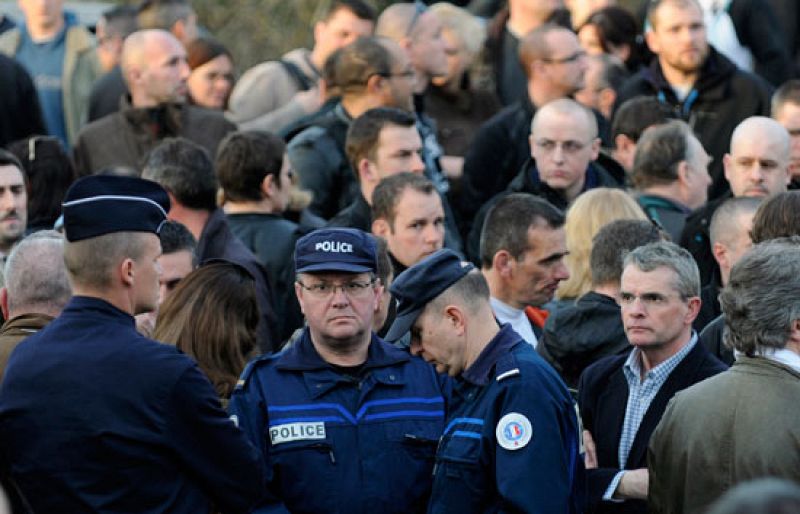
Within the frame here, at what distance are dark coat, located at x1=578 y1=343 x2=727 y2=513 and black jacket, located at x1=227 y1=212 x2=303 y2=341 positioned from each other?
7.72ft

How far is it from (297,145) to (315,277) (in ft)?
13.6

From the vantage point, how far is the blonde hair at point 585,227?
7949mm

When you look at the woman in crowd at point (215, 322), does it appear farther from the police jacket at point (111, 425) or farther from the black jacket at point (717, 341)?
the black jacket at point (717, 341)

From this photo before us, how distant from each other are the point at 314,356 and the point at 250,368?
23 centimetres

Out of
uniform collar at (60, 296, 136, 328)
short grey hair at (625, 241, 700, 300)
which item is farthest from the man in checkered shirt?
uniform collar at (60, 296, 136, 328)

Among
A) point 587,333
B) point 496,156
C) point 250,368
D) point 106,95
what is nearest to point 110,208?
point 250,368

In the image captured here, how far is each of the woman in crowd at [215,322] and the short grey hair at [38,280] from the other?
47 cm

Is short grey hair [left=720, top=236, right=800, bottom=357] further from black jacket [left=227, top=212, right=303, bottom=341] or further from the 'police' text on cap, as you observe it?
black jacket [left=227, top=212, right=303, bottom=341]

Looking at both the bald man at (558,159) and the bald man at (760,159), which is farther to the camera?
the bald man at (558,159)

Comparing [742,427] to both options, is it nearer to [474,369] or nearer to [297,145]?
Result: [474,369]

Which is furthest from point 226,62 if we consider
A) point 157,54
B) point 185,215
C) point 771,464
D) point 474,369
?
point 771,464

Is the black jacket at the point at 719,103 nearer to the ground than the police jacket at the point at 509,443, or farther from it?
farther from it

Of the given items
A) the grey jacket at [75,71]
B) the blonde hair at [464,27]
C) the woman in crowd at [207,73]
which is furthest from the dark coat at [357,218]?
the grey jacket at [75,71]

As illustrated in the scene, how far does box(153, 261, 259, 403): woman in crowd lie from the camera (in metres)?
6.23
